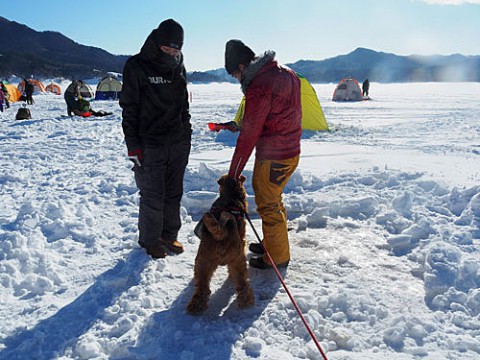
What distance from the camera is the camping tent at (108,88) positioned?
26.8 metres

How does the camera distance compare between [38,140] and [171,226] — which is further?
[38,140]

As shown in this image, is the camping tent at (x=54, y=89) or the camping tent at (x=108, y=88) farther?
the camping tent at (x=54, y=89)

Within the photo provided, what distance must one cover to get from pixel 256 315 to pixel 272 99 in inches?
68.8

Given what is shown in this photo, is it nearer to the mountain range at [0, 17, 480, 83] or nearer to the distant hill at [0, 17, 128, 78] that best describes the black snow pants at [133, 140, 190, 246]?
the mountain range at [0, 17, 480, 83]

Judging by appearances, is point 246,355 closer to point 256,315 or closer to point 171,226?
point 256,315

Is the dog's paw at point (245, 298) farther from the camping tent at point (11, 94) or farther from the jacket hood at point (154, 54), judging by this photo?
the camping tent at point (11, 94)

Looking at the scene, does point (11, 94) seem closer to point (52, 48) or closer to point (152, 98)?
point (152, 98)

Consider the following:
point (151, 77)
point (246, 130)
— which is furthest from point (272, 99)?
point (151, 77)

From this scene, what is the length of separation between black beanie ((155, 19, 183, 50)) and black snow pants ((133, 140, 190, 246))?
940 millimetres

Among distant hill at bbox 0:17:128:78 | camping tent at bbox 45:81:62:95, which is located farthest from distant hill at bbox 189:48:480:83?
camping tent at bbox 45:81:62:95

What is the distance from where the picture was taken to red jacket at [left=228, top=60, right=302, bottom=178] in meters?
3.00

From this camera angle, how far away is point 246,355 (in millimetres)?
2402

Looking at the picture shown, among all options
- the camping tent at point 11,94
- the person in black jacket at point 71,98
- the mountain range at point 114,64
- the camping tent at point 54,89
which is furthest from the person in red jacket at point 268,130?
the mountain range at point 114,64

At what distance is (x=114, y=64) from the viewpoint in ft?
419
